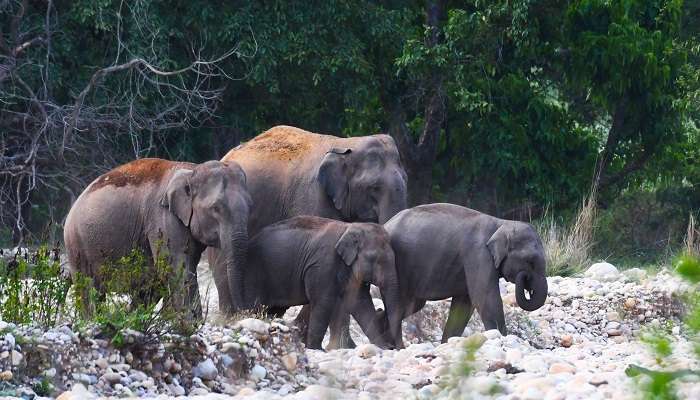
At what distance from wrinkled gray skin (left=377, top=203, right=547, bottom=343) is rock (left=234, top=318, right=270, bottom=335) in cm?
291

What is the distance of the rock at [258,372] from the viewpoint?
29.7 ft

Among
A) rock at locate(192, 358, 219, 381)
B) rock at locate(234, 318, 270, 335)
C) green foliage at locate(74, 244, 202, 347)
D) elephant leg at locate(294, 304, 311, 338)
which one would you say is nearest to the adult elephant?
elephant leg at locate(294, 304, 311, 338)

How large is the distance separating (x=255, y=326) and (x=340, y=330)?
234 centimetres

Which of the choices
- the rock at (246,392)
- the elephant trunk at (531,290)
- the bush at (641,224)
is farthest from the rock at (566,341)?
the bush at (641,224)

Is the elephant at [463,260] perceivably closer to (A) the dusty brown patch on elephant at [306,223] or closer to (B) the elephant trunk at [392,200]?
(A) the dusty brown patch on elephant at [306,223]

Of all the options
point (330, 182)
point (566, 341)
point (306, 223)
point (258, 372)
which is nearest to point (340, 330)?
point (306, 223)

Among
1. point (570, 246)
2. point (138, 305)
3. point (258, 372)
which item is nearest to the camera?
point (138, 305)

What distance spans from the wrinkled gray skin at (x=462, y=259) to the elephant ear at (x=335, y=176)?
101cm

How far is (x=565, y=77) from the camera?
22531mm

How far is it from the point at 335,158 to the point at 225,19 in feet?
23.0

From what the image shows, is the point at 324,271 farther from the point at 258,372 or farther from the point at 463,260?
the point at 258,372

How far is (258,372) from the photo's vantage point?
29.9 feet

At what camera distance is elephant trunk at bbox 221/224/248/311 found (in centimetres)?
1178

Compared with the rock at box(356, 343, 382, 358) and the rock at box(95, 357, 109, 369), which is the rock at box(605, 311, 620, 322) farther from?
the rock at box(95, 357, 109, 369)
